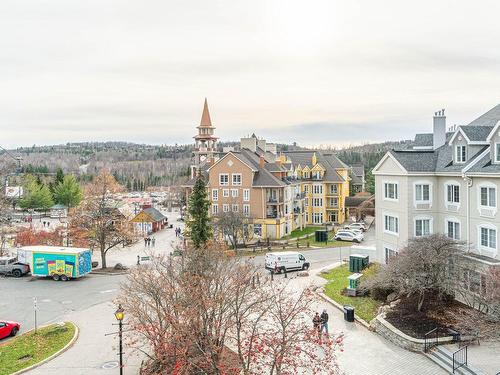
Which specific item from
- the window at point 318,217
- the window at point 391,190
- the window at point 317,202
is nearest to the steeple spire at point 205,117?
the window at point 317,202

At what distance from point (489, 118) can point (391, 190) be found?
26.0 feet

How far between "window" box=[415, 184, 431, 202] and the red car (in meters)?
25.1

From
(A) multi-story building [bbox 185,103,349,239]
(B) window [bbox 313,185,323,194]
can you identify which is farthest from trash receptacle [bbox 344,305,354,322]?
(B) window [bbox 313,185,323,194]

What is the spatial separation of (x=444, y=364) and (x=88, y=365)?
15.4 m

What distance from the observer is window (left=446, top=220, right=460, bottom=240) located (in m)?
27.8

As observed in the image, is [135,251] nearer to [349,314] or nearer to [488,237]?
[349,314]

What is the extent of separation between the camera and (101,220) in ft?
136

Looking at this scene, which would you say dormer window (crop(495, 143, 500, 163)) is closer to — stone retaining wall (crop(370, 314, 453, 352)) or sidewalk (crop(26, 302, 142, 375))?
stone retaining wall (crop(370, 314, 453, 352))

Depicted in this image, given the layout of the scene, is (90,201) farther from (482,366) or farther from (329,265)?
(482,366)

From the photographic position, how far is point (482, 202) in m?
25.5

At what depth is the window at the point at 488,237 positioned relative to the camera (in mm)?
24656

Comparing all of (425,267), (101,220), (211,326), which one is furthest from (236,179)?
(211,326)

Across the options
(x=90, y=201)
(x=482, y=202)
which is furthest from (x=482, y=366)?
(x=90, y=201)

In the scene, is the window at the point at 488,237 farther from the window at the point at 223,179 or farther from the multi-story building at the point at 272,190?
the window at the point at 223,179
